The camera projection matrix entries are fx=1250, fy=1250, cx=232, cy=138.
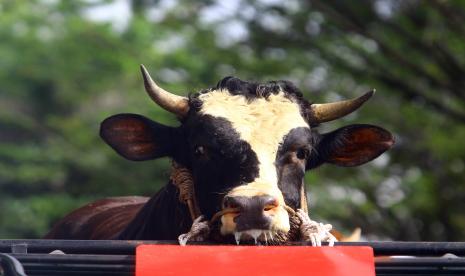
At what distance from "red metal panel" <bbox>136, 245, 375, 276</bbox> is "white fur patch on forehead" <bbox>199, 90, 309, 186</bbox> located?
46.1 inches

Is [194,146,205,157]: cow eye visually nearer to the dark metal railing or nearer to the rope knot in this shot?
the rope knot

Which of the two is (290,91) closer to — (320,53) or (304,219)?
(304,219)

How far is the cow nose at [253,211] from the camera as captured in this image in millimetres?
5863

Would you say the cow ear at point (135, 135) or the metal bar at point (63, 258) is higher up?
the cow ear at point (135, 135)

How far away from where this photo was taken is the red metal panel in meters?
5.07

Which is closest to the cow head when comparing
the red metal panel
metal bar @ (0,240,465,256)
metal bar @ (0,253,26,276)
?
the red metal panel

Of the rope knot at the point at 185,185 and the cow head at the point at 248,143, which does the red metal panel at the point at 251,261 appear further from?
the rope knot at the point at 185,185

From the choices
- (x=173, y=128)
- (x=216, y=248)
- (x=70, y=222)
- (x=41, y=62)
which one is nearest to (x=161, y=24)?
(x=41, y=62)

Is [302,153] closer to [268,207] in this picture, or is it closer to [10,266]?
[268,207]

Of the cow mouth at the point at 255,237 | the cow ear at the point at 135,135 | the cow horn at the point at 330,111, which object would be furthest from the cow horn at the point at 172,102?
the cow mouth at the point at 255,237

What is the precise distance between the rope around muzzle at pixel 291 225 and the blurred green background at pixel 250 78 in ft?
40.0

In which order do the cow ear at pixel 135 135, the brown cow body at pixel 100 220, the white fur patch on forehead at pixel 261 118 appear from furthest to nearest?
the brown cow body at pixel 100 220, the cow ear at pixel 135 135, the white fur patch on forehead at pixel 261 118

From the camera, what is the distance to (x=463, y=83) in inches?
825

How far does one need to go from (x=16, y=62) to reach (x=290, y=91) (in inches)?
710
